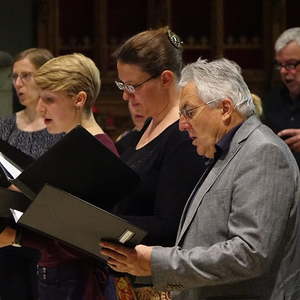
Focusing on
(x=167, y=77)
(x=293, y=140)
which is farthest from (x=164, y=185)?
(x=293, y=140)

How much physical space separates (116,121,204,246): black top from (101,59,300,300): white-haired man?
0.18 m

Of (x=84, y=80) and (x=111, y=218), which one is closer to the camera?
(x=111, y=218)

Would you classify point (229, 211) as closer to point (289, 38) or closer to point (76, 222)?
point (76, 222)

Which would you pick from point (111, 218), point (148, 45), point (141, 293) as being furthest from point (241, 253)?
point (148, 45)

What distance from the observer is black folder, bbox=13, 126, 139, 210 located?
7.98ft

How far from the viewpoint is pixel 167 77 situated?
9.04 ft

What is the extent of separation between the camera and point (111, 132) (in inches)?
247

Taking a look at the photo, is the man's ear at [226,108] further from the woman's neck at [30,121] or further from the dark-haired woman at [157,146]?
the woman's neck at [30,121]

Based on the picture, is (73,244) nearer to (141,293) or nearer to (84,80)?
(141,293)

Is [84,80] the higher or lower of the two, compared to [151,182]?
higher

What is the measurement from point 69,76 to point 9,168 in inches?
19.4

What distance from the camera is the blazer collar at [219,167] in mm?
2219

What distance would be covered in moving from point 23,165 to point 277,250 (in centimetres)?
101

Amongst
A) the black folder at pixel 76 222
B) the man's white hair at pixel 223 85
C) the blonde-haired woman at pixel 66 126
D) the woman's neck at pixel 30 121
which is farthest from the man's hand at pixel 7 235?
the woman's neck at pixel 30 121
